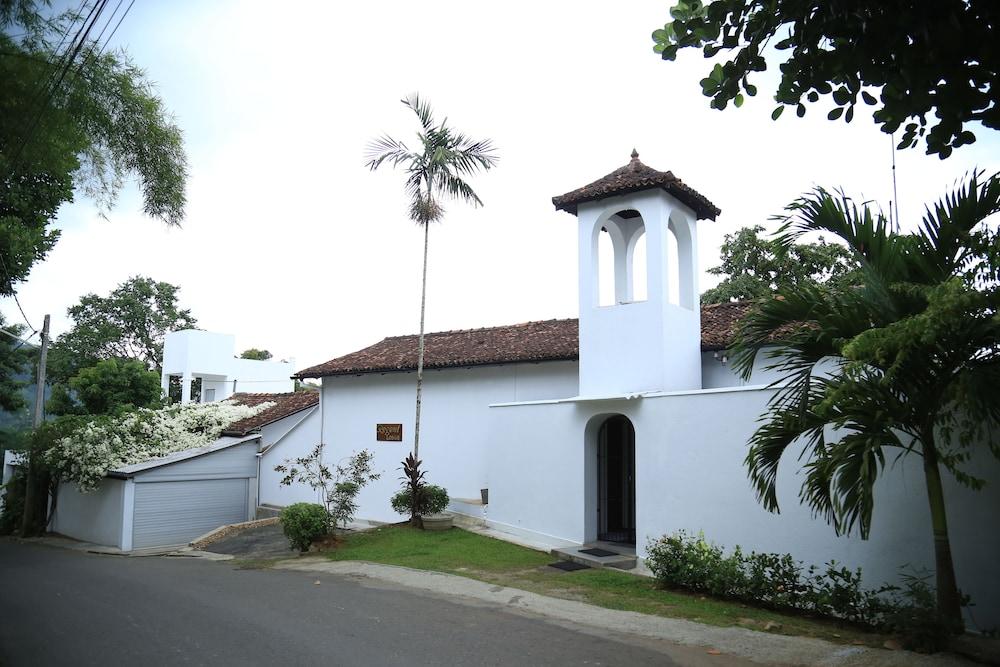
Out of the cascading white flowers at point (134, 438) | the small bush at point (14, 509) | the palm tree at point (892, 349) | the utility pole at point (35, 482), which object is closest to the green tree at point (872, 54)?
the palm tree at point (892, 349)

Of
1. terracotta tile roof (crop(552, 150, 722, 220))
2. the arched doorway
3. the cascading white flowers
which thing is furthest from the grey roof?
terracotta tile roof (crop(552, 150, 722, 220))

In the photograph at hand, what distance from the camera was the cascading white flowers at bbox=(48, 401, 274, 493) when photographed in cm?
1881

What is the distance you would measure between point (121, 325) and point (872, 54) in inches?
1773

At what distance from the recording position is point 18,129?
25.2 feet

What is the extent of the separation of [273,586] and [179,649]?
3496 millimetres

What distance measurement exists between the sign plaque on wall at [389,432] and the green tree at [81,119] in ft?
33.4

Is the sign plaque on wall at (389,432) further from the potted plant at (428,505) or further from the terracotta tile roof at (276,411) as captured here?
the terracotta tile roof at (276,411)

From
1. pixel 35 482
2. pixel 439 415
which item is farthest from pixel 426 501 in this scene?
pixel 35 482

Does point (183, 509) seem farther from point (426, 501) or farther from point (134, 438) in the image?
point (426, 501)

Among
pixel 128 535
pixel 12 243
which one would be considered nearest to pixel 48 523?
pixel 128 535

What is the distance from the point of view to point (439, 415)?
18.0 metres

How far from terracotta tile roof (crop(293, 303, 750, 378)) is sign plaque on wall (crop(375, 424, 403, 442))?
1.54 m

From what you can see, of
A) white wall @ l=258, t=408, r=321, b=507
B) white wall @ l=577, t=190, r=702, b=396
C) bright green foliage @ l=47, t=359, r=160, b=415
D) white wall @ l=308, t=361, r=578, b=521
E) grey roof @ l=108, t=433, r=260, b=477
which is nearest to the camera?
white wall @ l=577, t=190, r=702, b=396

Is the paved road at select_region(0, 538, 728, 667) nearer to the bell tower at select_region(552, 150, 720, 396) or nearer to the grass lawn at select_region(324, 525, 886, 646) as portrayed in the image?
the grass lawn at select_region(324, 525, 886, 646)
